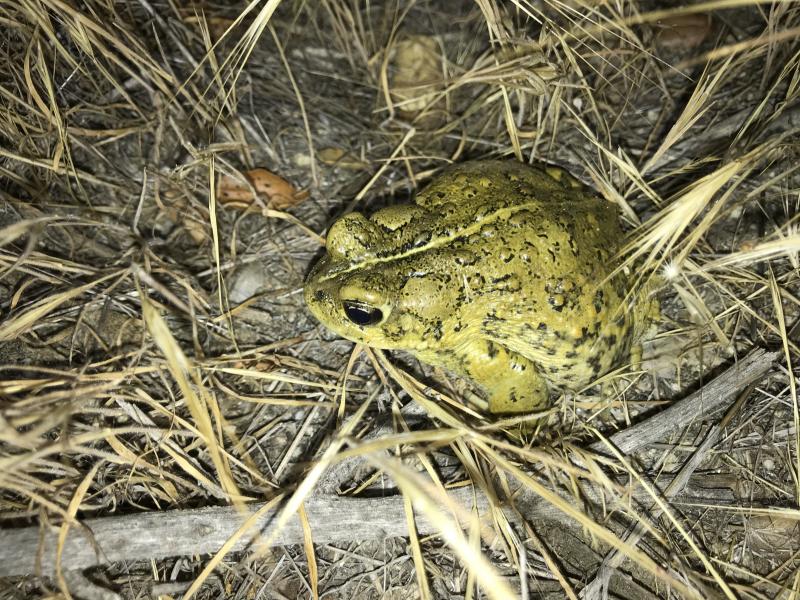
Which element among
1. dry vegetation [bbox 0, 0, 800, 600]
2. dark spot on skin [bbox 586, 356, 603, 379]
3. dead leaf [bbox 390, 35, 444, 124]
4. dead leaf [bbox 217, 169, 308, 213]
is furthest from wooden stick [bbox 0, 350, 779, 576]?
dead leaf [bbox 390, 35, 444, 124]

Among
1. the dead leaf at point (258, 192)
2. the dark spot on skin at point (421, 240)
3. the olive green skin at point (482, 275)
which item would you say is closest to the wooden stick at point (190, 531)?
the olive green skin at point (482, 275)

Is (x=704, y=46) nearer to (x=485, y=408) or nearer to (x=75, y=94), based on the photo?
(x=485, y=408)

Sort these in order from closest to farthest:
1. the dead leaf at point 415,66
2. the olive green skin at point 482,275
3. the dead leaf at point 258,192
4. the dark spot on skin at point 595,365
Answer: the olive green skin at point 482,275
the dark spot on skin at point 595,365
the dead leaf at point 258,192
the dead leaf at point 415,66

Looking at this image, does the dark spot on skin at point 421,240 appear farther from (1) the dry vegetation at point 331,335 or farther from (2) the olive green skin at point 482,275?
(1) the dry vegetation at point 331,335

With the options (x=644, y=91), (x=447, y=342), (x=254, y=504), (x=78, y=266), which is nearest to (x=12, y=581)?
(x=254, y=504)

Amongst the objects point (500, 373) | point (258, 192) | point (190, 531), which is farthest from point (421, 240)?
point (190, 531)

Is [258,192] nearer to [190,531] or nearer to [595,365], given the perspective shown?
[190,531]

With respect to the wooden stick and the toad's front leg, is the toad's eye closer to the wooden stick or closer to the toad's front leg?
the toad's front leg
